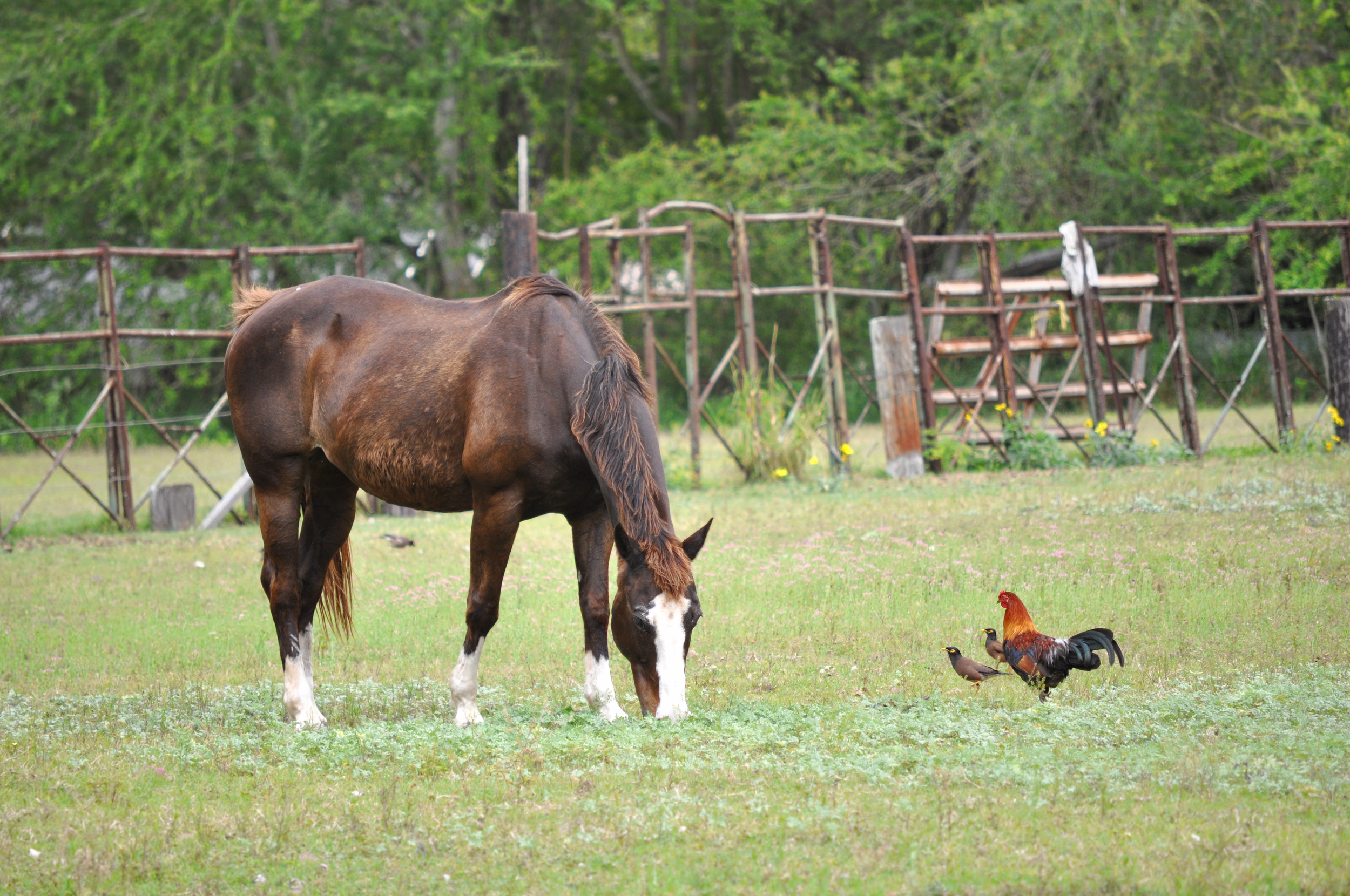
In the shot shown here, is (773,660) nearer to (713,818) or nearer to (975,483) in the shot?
(713,818)

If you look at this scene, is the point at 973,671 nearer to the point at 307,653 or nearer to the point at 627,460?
the point at 627,460

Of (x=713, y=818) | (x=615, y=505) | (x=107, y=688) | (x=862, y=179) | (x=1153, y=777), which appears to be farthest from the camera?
(x=862, y=179)

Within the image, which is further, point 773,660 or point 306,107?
point 306,107

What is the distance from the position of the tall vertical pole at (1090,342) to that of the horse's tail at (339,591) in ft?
36.0

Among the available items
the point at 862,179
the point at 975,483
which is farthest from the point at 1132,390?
the point at 862,179

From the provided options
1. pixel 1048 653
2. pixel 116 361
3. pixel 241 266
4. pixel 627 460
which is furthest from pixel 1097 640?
pixel 116 361

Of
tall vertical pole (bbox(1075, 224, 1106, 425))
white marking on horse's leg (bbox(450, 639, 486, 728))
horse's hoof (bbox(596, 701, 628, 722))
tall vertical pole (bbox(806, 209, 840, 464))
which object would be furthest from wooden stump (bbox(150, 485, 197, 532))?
tall vertical pole (bbox(1075, 224, 1106, 425))

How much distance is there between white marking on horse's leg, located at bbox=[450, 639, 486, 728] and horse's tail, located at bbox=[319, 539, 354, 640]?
135cm

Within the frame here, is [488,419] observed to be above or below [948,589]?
above

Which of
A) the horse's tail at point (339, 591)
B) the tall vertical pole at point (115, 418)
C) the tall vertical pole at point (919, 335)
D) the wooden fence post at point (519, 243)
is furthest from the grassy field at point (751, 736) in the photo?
the tall vertical pole at point (919, 335)

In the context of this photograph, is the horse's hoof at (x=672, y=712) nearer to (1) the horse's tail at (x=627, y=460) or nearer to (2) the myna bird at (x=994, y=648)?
(1) the horse's tail at (x=627, y=460)

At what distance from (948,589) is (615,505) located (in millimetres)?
3849

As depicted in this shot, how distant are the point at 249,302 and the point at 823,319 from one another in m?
9.83

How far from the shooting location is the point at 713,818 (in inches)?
170
